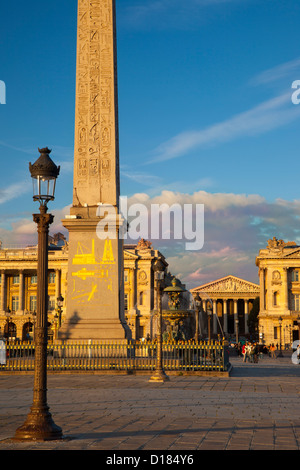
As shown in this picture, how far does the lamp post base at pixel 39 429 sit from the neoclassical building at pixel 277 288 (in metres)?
96.3

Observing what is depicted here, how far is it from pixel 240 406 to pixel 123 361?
10.5 metres

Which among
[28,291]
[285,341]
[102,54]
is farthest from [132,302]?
[102,54]

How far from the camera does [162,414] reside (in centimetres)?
1314

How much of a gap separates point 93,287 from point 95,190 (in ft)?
12.3

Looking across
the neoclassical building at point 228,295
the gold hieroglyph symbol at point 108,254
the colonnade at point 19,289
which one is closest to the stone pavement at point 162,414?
the gold hieroglyph symbol at point 108,254

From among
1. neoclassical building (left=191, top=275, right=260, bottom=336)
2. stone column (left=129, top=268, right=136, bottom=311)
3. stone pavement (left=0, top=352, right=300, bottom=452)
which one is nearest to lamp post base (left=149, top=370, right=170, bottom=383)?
stone pavement (left=0, top=352, right=300, bottom=452)

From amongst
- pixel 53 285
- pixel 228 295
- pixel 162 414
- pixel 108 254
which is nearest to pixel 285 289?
pixel 53 285

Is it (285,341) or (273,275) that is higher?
(273,275)

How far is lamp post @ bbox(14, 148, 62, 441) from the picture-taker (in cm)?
987

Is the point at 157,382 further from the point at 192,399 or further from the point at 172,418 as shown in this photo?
the point at 172,418

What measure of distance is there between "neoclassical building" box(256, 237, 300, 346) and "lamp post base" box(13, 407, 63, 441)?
96321mm

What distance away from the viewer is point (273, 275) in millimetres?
106812

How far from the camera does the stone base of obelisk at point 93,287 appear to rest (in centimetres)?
2566

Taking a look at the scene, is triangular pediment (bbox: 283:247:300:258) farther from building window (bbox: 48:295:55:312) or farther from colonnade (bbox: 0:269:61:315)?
building window (bbox: 48:295:55:312)
